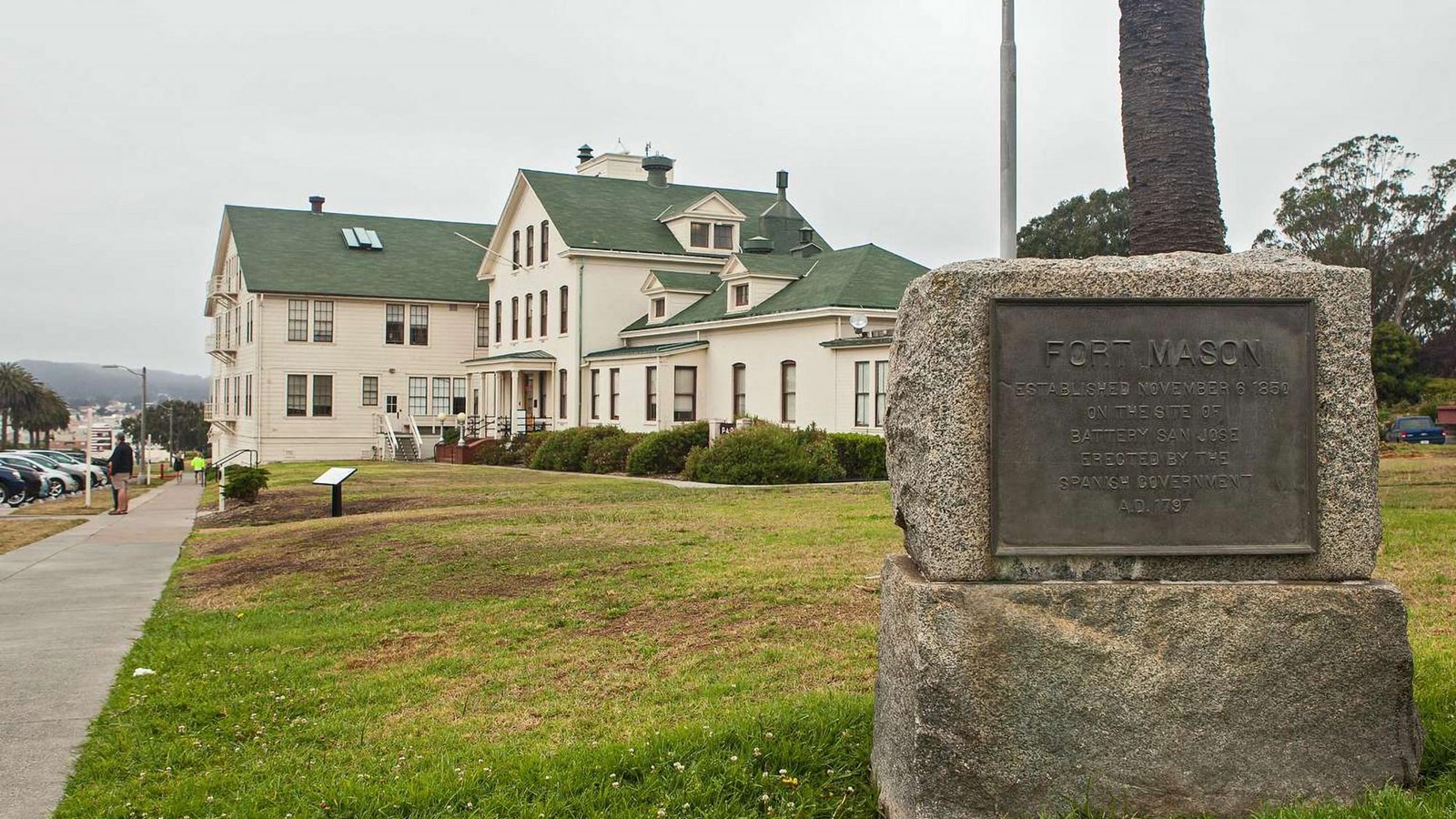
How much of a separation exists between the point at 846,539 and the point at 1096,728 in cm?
790

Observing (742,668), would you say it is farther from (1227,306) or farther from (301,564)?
(301,564)

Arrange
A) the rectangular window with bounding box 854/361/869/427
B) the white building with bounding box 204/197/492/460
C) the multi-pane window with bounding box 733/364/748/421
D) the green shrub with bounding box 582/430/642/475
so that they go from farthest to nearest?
the white building with bounding box 204/197/492/460 < the multi-pane window with bounding box 733/364/748/421 < the green shrub with bounding box 582/430/642/475 < the rectangular window with bounding box 854/361/869/427

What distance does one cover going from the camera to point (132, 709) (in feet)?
22.4

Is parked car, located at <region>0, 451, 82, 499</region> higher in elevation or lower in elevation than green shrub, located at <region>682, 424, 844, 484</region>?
lower

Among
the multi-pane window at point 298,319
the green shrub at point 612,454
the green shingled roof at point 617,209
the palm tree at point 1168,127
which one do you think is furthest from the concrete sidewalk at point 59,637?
the multi-pane window at point 298,319

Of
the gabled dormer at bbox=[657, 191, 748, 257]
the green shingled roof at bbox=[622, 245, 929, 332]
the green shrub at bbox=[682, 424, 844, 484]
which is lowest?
the green shrub at bbox=[682, 424, 844, 484]

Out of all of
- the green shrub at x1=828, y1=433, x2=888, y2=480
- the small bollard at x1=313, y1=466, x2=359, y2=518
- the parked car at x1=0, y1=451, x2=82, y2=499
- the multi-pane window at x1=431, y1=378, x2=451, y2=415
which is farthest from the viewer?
the multi-pane window at x1=431, y1=378, x2=451, y2=415

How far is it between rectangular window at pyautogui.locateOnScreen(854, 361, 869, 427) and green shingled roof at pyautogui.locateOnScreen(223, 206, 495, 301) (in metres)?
26.3

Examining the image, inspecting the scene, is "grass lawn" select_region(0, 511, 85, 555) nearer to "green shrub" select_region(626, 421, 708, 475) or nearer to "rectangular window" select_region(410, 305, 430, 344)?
"green shrub" select_region(626, 421, 708, 475)

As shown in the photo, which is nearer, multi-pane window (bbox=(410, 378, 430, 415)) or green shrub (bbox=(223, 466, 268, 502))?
Result: green shrub (bbox=(223, 466, 268, 502))

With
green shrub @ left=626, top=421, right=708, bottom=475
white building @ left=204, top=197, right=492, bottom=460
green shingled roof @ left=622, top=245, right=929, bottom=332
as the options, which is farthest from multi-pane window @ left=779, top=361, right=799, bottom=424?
white building @ left=204, top=197, right=492, bottom=460

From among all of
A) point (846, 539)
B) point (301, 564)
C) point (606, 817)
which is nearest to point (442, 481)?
point (301, 564)

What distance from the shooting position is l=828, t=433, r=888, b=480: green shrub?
82.7 ft

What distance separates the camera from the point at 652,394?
37000 millimetres
